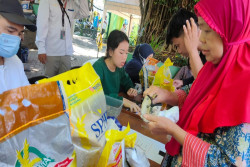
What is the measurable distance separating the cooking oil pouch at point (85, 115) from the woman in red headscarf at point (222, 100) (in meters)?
0.25

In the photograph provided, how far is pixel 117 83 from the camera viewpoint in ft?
6.73

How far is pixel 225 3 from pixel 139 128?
929 millimetres

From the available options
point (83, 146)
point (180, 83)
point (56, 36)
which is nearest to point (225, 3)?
point (83, 146)

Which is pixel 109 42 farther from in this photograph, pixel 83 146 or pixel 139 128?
pixel 83 146

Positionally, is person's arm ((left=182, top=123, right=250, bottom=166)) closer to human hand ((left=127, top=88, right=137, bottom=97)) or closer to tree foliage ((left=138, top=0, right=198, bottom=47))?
human hand ((left=127, top=88, right=137, bottom=97))

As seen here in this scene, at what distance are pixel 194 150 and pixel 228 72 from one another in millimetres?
355

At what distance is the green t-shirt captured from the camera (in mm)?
1886

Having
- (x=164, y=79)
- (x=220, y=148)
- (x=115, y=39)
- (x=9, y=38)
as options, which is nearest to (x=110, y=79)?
(x=115, y=39)

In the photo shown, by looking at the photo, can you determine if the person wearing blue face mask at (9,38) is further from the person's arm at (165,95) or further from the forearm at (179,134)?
the forearm at (179,134)

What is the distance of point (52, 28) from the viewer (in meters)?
2.81

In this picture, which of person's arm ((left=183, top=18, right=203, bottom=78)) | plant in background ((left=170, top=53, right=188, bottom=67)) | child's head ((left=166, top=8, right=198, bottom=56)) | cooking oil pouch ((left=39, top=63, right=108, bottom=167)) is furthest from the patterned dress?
plant in background ((left=170, top=53, right=188, bottom=67))

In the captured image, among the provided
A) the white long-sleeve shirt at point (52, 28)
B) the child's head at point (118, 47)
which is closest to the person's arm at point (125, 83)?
the child's head at point (118, 47)

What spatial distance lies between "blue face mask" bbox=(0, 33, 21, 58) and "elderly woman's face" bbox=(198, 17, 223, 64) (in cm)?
119

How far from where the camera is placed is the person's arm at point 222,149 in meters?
0.66
